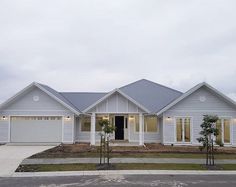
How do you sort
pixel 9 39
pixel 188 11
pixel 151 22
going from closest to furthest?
pixel 188 11 < pixel 151 22 < pixel 9 39

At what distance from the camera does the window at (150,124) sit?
26906 mm

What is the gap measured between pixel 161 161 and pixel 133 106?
8463 mm

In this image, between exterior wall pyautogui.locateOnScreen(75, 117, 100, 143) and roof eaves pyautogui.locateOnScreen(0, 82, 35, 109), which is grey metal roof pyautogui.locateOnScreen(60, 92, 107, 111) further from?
roof eaves pyautogui.locateOnScreen(0, 82, 35, 109)

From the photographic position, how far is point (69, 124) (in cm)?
2575

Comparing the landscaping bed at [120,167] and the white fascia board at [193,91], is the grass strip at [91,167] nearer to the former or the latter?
the landscaping bed at [120,167]

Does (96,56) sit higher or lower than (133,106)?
higher

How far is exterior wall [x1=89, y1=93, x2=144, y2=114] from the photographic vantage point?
24312mm

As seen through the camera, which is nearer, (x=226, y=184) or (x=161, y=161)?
(x=226, y=184)

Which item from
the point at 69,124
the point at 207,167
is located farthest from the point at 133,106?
the point at 207,167

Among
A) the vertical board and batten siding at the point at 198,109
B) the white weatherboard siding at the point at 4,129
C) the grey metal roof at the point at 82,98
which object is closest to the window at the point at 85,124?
the grey metal roof at the point at 82,98

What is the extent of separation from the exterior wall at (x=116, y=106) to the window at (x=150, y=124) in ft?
Result: 9.61

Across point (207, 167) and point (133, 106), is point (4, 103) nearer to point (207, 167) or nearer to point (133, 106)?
point (133, 106)

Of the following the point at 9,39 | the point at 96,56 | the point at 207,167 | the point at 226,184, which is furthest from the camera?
the point at 96,56

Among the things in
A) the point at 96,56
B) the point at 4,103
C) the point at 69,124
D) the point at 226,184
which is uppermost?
the point at 96,56
